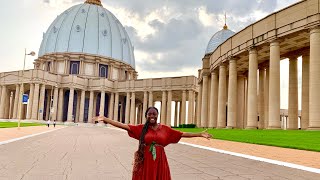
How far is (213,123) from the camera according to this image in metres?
45.1

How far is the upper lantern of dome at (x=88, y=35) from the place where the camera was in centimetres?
10138

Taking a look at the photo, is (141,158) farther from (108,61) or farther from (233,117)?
(108,61)

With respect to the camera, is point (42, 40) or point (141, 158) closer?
point (141, 158)

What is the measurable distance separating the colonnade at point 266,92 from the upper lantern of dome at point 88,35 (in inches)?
2275

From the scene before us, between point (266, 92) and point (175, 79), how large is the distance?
37.9 m

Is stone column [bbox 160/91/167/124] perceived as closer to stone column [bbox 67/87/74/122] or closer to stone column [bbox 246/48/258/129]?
stone column [bbox 67/87/74/122]

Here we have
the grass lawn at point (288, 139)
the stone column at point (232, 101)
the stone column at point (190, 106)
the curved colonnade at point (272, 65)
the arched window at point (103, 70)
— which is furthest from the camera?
the arched window at point (103, 70)

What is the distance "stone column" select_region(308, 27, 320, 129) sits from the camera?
86.8 feet

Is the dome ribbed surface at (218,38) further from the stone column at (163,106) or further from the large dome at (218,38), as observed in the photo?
the stone column at (163,106)

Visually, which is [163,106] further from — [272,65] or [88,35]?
[272,65]

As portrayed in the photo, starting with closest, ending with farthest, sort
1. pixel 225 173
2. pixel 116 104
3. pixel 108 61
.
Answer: pixel 225 173
pixel 116 104
pixel 108 61

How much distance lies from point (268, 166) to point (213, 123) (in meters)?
35.5

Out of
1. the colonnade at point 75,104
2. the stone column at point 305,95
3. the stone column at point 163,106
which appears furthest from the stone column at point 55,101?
the stone column at point 305,95

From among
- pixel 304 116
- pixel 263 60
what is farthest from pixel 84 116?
pixel 304 116
